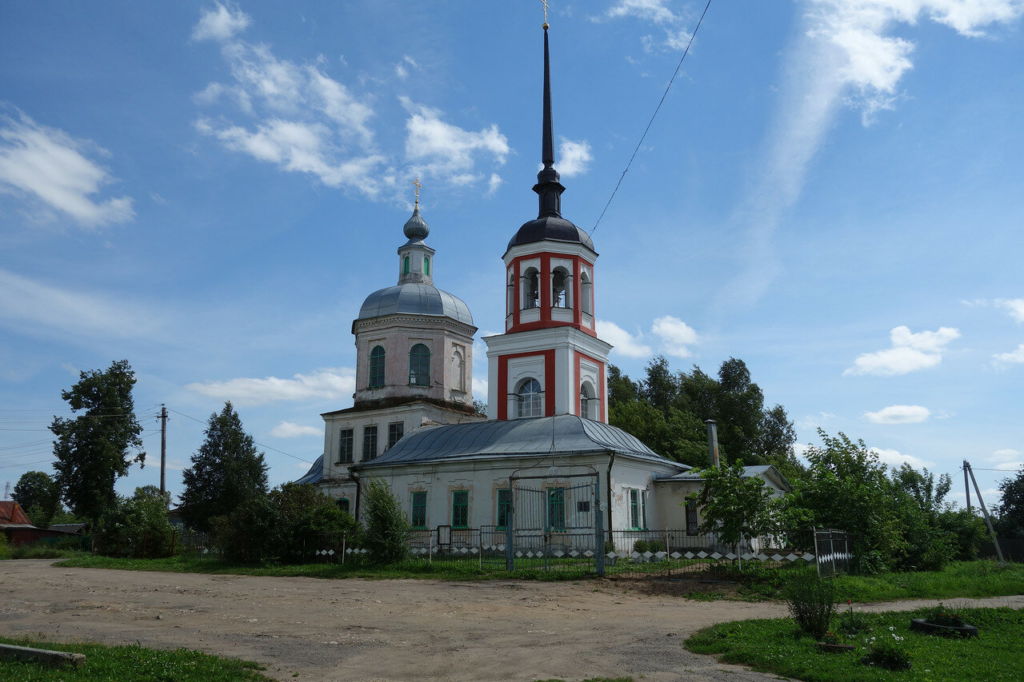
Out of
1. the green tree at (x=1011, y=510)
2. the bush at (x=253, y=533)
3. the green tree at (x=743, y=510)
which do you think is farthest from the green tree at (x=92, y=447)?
the green tree at (x=1011, y=510)

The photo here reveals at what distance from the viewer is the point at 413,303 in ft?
114

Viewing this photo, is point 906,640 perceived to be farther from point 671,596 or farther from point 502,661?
point 671,596

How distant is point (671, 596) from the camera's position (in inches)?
583

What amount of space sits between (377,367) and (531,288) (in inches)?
339

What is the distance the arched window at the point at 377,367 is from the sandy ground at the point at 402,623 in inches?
674

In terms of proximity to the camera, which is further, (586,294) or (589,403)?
(586,294)

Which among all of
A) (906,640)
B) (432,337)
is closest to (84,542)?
(432,337)

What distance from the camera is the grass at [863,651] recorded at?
761cm

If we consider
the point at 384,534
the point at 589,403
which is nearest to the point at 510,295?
the point at 589,403

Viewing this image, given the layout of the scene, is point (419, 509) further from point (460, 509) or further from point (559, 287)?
point (559, 287)

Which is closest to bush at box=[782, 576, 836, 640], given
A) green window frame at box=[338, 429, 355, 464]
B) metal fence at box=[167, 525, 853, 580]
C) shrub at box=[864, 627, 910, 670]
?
shrub at box=[864, 627, 910, 670]

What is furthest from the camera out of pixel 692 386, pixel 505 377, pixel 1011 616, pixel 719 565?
pixel 692 386

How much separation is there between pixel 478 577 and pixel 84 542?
1038 inches

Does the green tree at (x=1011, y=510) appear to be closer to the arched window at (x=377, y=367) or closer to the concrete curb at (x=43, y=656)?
the arched window at (x=377, y=367)
